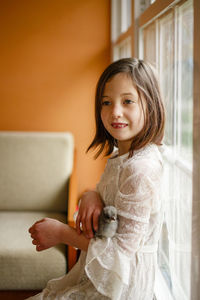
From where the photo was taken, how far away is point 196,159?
2.88 ft

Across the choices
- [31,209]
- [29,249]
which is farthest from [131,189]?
[31,209]

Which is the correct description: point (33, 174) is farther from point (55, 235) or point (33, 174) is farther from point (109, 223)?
point (109, 223)

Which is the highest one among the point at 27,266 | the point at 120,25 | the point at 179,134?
the point at 120,25

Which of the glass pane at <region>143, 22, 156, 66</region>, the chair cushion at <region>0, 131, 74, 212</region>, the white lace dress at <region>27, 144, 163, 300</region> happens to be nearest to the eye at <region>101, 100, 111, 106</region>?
the white lace dress at <region>27, 144, 163, 300</region>

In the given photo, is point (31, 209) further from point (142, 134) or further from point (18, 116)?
point (142, 134)

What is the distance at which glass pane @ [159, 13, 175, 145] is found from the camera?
1.24 metres

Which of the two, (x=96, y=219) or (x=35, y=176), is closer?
(x=96, y=219)

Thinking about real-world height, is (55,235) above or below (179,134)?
below

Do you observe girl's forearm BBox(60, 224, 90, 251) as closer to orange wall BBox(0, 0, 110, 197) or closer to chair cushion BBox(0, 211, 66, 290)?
chair cushion BBox(0, 211, 66, 290)

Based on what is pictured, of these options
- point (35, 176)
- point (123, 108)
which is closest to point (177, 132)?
point (123, 108)

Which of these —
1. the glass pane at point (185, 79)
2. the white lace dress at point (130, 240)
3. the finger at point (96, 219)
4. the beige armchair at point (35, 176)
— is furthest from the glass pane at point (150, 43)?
the beige armchair at point (35, 176)

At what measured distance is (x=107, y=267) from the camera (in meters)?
0.88

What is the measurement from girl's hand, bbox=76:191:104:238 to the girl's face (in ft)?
0.63

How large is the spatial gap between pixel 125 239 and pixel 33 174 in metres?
1.52
